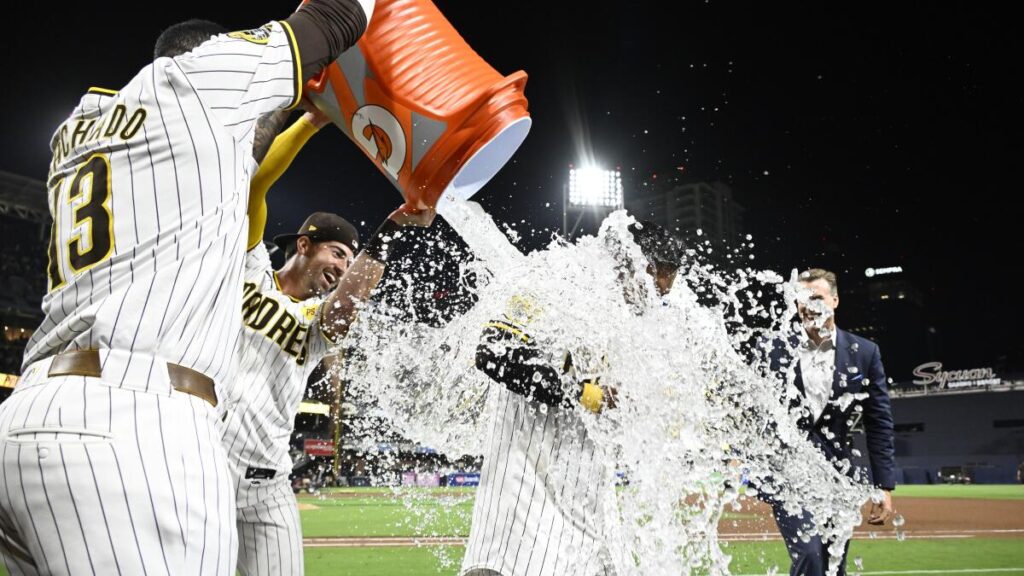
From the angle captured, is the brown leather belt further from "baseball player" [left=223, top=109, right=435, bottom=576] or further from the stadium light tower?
the stadium light tower

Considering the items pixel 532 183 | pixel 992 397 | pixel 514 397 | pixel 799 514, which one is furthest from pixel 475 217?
pixel 992 397

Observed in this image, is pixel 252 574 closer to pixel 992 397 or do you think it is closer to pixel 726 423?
pixel 726 423

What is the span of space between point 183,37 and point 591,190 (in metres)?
24.1

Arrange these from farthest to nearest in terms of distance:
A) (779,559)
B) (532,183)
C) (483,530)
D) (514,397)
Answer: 1. (532,183)
2. (779,559)
3. (514,397)
4. (483,530)

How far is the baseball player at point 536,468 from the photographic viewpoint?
6.42ft

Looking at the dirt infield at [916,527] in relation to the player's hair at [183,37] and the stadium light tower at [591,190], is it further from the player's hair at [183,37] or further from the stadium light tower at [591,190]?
the stadium light tower at [591,190]

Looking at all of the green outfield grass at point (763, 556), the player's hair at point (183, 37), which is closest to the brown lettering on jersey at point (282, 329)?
the player's hair at point (183, 37)

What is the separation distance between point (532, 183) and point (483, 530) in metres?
28.5

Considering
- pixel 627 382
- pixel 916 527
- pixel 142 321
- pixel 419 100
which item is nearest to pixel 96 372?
pixel 142 321

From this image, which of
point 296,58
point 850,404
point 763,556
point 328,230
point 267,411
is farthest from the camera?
point 763,556

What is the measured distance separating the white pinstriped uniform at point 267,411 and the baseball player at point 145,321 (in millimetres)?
1230

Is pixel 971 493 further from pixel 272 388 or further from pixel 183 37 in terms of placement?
pixel 183 37

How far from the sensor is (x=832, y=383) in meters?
3.89

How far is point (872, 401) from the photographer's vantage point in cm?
402
